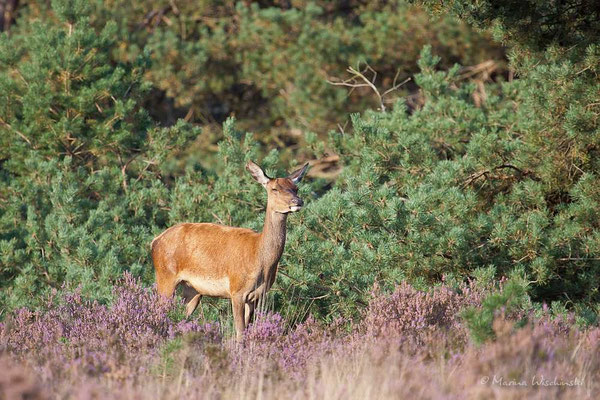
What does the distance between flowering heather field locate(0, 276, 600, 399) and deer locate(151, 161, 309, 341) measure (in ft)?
3.19

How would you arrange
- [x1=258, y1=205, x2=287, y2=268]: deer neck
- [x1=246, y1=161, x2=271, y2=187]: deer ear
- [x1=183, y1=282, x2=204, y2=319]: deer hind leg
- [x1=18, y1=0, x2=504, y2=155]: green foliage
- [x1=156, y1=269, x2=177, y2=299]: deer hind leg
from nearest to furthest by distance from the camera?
[x1=258, y1=205, x2=287, y2=268]: deer neck, [x1=246, y1=161, x2=271, y2=187]: deer ear, [x1=156, y1=269, x2=177, y2=299]: deer hind leg, [x1=183, y1=282, x2=204, y2=319]: deer hind leg, [x1=18, y1=0, x2=504, y2=155]: green foliage

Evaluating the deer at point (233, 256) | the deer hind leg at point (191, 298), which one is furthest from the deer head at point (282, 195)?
the deer hind leg at point (191, 298)

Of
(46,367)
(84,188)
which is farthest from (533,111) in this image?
(46,367)

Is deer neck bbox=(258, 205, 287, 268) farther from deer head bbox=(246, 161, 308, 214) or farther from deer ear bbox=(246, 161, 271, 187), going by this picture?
deer ear bbox=(246, 161, 271, 187)

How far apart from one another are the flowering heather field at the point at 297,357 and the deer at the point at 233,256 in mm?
973

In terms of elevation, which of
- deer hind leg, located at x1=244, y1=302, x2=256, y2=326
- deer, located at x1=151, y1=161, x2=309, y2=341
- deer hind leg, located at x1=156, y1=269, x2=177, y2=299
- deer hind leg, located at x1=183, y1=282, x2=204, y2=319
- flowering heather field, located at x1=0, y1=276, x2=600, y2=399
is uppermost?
flowering heather field, located at x1=0, y1=276, x2=600, y2=399

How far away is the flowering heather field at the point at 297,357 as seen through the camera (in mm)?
5918

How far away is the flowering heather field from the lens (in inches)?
233

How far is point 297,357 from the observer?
747cm

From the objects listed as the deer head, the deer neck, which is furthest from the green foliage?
the deer neck

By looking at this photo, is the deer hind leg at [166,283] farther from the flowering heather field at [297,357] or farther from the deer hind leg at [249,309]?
the flowering heather field at [297,357]

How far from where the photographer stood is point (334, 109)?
20141mm

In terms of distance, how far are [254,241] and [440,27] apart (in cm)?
1057

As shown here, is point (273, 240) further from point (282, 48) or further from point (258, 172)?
point (282, 48)
